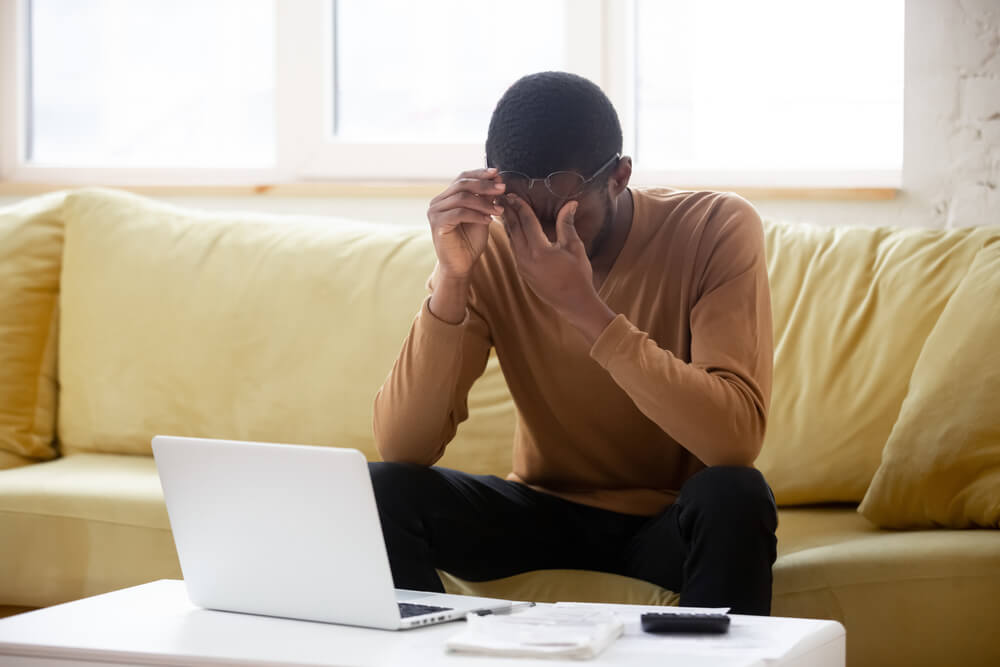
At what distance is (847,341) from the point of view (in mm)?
2033

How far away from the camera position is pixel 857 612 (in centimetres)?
159

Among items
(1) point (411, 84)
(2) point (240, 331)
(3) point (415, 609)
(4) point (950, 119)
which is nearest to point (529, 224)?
(3) point (415, 609)

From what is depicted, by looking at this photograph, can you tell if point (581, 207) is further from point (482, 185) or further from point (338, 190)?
point (338, 190)

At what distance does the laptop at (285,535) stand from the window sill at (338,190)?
5.15 ft

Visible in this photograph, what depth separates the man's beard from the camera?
1.66m

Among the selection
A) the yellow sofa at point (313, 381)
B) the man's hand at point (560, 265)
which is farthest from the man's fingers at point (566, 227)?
the yellow sofa at point (313, 381)

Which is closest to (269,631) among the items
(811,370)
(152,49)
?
(811,370)

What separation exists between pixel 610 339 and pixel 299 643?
57 centimetres

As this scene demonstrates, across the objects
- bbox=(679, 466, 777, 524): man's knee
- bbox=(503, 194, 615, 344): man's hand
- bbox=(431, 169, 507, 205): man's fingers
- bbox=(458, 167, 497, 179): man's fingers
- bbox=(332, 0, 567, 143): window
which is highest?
bbox=(332, 0, 567, 143): window

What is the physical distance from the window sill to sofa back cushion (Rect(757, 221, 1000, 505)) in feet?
1.41

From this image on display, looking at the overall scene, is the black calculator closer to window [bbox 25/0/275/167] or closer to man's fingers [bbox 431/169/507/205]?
man's fingers [bbox 431/169/507/205]

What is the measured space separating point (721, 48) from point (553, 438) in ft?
4.37

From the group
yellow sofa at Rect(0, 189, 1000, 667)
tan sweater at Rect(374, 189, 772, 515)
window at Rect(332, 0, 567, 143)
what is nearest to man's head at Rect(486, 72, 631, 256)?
tan sweater at Rect(374, 189, 772, 515)

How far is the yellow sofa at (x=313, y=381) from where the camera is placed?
1.60 meters
